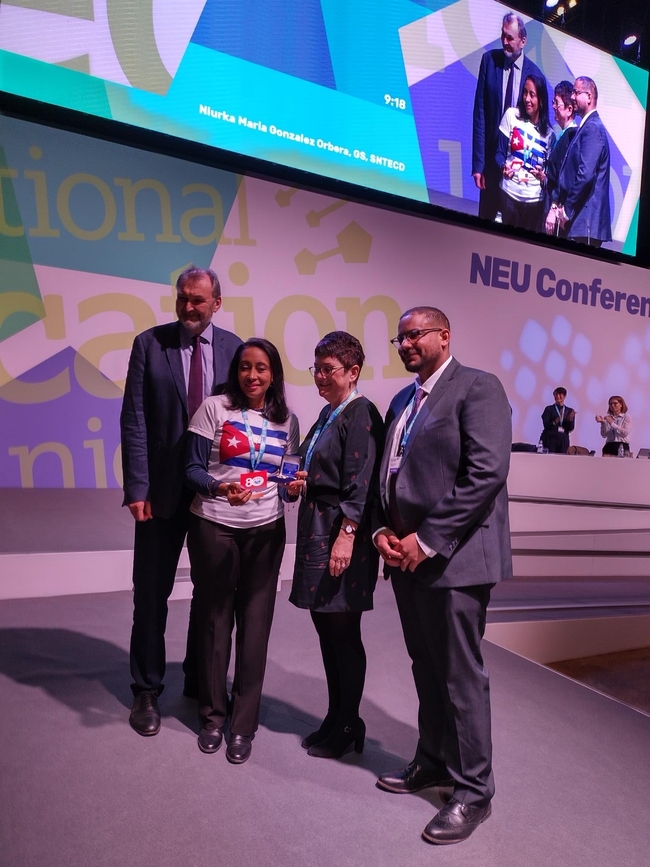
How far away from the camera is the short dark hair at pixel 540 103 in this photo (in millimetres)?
6938

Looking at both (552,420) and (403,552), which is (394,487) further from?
(552,420)

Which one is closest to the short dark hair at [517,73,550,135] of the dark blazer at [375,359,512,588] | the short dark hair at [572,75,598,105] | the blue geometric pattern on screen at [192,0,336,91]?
the short dark hair at [572,75,598,105]

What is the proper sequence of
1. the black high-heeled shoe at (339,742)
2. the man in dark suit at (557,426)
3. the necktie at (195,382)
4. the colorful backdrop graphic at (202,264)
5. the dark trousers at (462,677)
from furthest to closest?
the man in dark suit at (557,426)
the colorful backdrop graphic at (202,264)
the necktie at (195,382)
the black high-heeled shoe at (339,742)
the dark trousers at (462,677)

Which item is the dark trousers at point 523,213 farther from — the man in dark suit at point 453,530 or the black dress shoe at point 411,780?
the black dress shoe at point 411,780

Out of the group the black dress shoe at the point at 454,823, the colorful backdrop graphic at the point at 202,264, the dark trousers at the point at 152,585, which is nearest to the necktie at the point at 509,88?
the colorful backdrop graphic at the point at 202,264

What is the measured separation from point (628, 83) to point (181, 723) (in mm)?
8448

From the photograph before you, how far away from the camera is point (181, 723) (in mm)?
2238

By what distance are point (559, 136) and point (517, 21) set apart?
47.9 inches

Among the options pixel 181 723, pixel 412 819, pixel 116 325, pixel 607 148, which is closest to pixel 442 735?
pixel 412 819

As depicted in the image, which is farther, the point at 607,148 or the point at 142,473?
the point at 607,148

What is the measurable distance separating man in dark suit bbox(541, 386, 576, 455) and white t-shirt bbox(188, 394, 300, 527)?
610cm

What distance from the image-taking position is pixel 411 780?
1.92 meters

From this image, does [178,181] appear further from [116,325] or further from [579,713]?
[579,713]

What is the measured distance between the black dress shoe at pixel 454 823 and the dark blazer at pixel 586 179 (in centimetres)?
707
